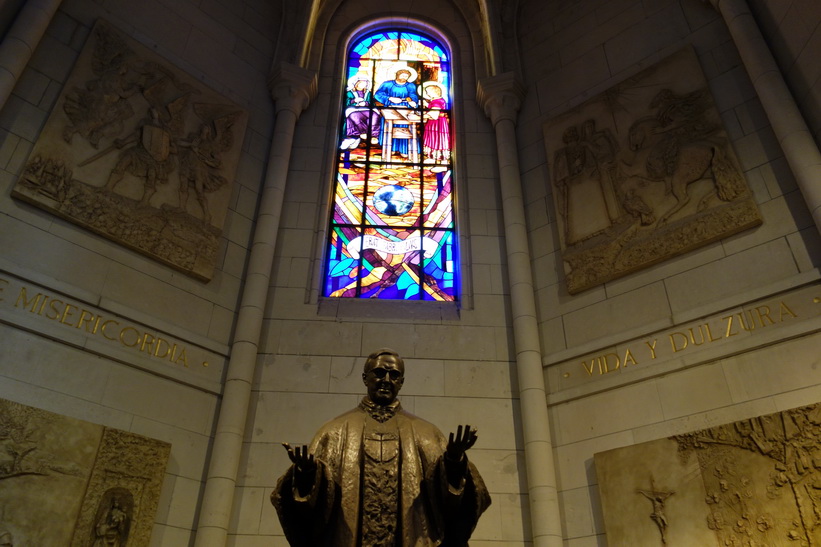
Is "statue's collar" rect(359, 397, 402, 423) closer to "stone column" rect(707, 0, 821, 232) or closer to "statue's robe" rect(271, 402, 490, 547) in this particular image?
"statue's robe" rect(271, 402, 490, 547)

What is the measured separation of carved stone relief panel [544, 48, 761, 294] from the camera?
6234 millimetres

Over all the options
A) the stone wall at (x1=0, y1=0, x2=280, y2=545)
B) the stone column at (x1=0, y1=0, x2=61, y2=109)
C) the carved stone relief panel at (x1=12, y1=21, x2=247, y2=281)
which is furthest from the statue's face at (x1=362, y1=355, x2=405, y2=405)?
the stone column at (x1=0, y1=0, x2=61, y2=109)

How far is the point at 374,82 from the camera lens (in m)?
9.34

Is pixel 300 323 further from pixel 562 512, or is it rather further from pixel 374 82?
pixel 374 82

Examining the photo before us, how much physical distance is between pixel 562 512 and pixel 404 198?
4181 millimetres

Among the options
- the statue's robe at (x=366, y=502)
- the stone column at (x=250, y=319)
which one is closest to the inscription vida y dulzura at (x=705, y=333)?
the stone column at (x=250, y=319)

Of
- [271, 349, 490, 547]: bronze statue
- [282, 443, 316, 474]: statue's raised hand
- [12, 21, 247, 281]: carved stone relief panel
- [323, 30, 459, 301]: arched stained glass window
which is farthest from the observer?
[323, 30, 459, 301]: arched stained glass window

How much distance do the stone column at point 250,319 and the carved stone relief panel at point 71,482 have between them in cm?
48

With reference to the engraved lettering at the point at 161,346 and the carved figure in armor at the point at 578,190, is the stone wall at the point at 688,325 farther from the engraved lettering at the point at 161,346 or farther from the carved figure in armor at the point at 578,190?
the engraved lettering at the point at 161,346

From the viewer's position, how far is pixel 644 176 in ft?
22.5

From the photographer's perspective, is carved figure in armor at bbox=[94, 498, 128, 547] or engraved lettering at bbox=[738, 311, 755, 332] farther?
engraved lettering at bbox=[738, 311, 755, 332]

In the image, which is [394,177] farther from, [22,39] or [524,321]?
[22,39]

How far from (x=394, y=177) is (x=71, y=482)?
201 inches

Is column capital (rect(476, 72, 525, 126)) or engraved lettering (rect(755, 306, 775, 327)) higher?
column capital (rect(476, 72, 525, 126))
